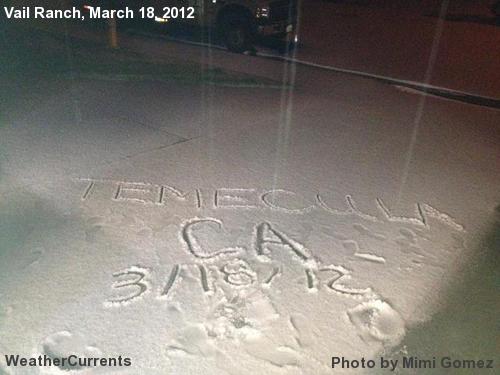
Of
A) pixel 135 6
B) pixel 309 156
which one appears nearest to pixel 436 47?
pixel 135 6

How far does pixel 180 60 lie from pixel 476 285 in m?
7.49

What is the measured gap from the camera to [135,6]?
1204 cm

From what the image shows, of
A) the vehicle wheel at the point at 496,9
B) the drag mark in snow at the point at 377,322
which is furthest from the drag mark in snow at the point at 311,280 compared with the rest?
the vehicle wheel at the point at 496,9

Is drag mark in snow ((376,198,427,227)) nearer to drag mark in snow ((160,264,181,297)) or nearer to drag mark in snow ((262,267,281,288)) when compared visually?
drag mark in snow ((262,267,281,288))

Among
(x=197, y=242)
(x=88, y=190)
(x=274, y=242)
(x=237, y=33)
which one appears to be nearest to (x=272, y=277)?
(x=274, y=242)

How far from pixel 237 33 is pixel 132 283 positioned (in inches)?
Answer: 333

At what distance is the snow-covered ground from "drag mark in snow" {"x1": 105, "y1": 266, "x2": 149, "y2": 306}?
1 cm

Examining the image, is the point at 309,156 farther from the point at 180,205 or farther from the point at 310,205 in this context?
the point at 180,205

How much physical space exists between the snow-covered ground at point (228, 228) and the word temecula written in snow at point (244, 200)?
20mm

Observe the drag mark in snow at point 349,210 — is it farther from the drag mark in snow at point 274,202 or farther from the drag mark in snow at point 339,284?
the drag mark in snow at point 339,284

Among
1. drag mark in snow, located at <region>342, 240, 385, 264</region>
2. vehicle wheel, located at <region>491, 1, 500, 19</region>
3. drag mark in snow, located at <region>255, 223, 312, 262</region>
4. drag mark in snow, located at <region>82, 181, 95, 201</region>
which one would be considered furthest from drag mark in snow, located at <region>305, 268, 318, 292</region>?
vehicle wheel, located at <region>491, 1, 500, 19</region>

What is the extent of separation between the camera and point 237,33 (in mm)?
10367

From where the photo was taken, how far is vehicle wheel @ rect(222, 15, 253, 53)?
10273 mm

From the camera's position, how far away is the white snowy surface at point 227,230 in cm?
266
